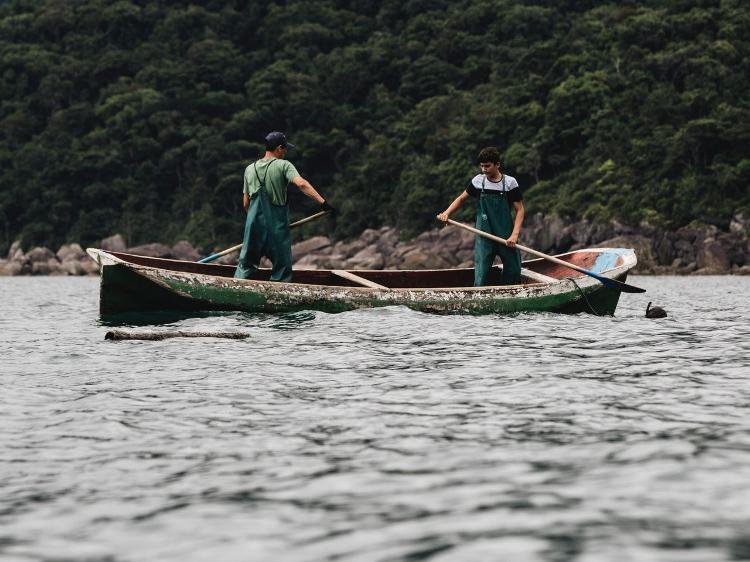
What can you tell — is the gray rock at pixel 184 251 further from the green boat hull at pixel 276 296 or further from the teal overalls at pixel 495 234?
the teal overalls at pixel 495 234

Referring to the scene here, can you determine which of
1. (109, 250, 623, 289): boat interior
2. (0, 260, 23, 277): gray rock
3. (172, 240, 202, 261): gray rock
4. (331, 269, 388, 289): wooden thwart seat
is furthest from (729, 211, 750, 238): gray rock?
(0, 260, 23, 277): gray rock

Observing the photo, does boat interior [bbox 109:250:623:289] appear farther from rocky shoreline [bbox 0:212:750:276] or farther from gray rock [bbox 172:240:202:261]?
gray rock [bbox 172:240:202:261]

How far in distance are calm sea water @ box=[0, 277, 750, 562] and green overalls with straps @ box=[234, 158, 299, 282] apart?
12.5ft

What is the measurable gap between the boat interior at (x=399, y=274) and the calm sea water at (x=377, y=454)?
15.8 feet

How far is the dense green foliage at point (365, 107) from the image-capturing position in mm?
53500

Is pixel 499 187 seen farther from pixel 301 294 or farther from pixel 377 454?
pixel 377 454

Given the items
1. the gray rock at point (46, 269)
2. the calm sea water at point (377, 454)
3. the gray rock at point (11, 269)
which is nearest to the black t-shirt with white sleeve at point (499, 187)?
the calm sea water at point (377, 454)

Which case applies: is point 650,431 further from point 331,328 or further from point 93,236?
point 93,236

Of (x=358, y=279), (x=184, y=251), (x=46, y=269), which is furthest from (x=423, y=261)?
(x=358, y=279)

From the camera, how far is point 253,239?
1181cm

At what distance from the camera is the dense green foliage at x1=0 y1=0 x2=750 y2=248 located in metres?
53.5

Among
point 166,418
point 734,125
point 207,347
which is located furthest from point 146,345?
point 734,125

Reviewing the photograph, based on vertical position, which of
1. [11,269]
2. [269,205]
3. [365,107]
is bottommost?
[11,269]

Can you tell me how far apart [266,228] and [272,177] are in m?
0.64
